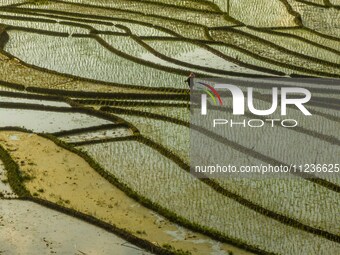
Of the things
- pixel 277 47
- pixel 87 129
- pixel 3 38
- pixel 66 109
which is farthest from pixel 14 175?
pixel 277 47

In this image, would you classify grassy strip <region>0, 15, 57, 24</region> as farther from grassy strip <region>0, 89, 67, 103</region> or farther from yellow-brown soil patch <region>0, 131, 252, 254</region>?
yellow-brown soil patch <region>0, 131, 252, 254</region>

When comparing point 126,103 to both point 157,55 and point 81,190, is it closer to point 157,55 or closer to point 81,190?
point 157,55

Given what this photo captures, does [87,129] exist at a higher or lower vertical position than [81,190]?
higher

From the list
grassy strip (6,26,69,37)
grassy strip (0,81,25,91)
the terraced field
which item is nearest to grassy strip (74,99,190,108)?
the terraced field

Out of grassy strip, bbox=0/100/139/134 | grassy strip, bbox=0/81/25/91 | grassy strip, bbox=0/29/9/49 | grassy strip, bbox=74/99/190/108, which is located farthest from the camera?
grassy strip, bbox=0/29/9/49

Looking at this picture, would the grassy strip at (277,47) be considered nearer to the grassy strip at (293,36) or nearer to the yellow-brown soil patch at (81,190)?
the grassy strip at (293,36)

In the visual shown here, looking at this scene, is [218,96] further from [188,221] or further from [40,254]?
[40,254]
